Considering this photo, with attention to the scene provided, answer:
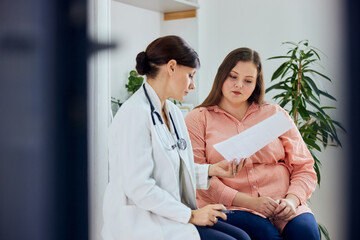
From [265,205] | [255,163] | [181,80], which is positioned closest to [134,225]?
[181,80]

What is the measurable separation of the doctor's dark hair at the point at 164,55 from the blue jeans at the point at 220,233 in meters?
0.57

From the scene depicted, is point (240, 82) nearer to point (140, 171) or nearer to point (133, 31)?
point (140, 171)

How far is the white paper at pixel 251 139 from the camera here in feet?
4.97

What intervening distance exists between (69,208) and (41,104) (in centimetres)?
8

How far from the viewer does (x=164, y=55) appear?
4.43 ft

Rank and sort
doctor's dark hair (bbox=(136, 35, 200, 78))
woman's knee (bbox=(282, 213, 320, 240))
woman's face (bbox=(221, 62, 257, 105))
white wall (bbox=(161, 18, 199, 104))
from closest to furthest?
doctor's dark hair (bbox=(136, 35, 200, 78)), woman's knee (bbox=(282, 213, 320, 240)), woman's face (bbox=(221, 62, 257, 105)), white wall (bbox=(161, 18, 199, 104))

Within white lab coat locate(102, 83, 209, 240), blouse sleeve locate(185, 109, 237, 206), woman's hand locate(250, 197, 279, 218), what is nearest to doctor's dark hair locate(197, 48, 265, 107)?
blouse sleeve locate(185, 109, 237, 206)

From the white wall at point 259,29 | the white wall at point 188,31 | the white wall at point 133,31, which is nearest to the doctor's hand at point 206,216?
the white wall at point 259,29

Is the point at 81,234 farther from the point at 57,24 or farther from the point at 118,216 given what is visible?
the point at 118,216

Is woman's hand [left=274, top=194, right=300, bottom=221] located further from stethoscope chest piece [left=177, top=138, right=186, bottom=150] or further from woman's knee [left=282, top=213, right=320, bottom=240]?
stethoscope chest piece [left=177, top=138, right=186, bottom=150]

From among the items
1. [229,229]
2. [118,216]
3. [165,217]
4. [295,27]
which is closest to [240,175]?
[229,229]

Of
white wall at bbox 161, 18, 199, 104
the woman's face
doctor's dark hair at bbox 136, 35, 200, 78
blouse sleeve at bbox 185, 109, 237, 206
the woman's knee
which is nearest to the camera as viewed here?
doctor's dark hair at bbox 136, 35, 200, 78

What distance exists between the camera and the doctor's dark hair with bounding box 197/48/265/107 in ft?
5.96

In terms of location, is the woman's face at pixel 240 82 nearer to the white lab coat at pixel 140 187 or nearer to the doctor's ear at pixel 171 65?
the doctor's ear at pixel 171 65
